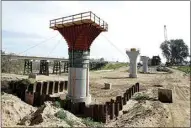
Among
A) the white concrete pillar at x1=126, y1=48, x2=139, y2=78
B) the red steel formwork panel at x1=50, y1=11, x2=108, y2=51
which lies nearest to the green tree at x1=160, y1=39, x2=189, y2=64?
the white concrete pillar at x1=126, y1=48, x2=139, y2=78

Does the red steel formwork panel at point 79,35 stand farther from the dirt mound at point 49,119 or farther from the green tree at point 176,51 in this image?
the green tree at point 176,51

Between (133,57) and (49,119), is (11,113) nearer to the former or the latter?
(49,119)

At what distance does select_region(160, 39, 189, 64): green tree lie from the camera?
165750mm

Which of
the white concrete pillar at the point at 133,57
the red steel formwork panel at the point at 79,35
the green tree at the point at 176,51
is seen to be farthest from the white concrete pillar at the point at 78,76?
the green tree at the point at 176,51

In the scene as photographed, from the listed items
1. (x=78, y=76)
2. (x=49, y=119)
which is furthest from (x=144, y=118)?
(x=78, y=76)

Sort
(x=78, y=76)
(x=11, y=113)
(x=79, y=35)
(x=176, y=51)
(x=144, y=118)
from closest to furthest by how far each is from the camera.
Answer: (x=11, y=113) < (x=144, y=118) < (x=79, y=35) < (x=78, y=76) < (x=176, y=51)

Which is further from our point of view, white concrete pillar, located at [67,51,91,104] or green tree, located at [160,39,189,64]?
green tree, located at [160,39,189,64]

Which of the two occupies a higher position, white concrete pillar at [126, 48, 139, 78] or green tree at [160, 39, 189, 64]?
green tree at [160, 39, 189, 64]

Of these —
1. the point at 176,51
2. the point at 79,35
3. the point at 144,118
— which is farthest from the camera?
the point at 176,51

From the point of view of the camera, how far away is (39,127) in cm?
1341

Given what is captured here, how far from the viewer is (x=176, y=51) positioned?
165750 mm

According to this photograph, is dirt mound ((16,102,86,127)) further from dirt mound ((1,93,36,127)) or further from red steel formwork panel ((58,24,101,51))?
red steel formwork panel ((58,24,101,51))

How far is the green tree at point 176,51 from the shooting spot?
165750 millimetres

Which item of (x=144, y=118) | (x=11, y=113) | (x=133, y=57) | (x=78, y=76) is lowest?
(x=144, y=118)
